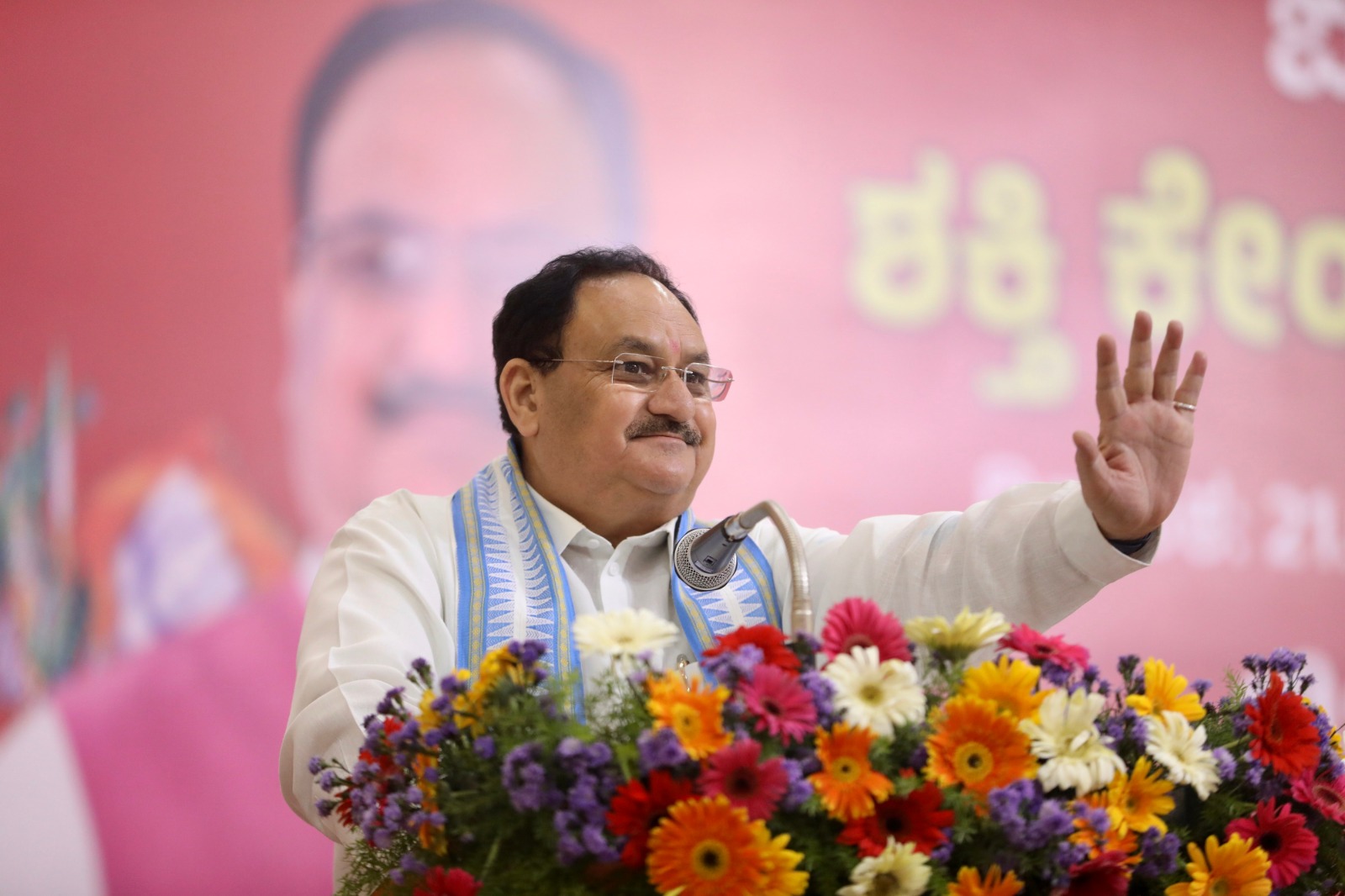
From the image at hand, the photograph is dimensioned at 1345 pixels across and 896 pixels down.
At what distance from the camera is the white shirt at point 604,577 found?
1.82 metres

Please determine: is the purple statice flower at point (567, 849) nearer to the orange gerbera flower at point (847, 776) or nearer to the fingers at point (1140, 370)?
the orange gerbera flower at point (847, 776)

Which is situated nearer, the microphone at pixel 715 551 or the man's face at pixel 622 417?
the microphone at pixel 715 551

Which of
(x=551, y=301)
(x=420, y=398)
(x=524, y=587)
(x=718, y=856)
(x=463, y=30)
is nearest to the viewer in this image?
(x=718, y=856)

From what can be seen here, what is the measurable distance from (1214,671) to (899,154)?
2.03 meters

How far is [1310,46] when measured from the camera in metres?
4.85

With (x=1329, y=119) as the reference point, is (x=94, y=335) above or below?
below

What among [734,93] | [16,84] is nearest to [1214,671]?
[734,93]

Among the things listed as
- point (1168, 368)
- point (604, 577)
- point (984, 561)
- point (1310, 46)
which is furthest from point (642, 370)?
point (1310, 46)

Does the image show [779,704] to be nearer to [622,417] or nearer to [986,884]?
[986,884]

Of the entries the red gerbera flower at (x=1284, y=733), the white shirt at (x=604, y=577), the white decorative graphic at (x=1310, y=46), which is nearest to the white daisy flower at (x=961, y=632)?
the red gerbera flower at (x=1284, y=733)

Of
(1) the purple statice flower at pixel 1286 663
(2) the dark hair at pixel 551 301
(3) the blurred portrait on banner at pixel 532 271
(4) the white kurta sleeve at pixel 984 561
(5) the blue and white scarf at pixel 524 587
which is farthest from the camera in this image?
(3) the blurred portrait on banner at pixel 532 271

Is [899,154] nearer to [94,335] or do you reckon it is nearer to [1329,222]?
[1329,222]

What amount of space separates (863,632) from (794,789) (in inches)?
7.6

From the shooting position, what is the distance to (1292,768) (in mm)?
1363
